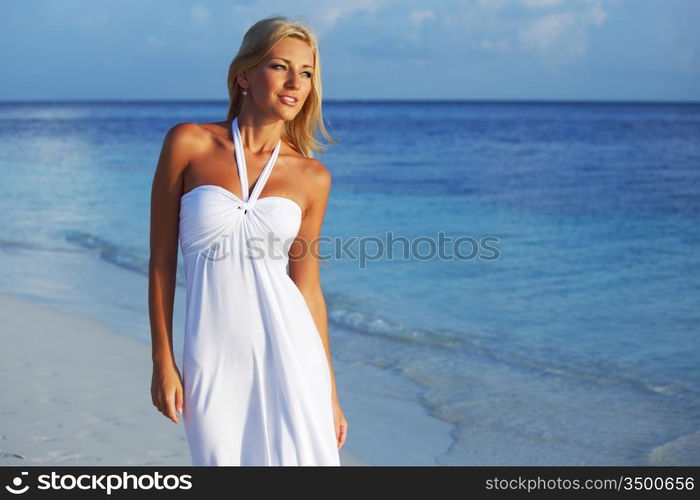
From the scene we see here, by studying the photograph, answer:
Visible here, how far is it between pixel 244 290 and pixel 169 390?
0.34 m

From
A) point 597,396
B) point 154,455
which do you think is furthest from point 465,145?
point 154,455

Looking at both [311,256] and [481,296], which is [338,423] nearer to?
[311,256]

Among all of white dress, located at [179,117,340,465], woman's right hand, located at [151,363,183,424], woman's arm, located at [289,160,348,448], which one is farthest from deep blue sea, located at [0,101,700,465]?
woman's right hand, located at [151,363,183,424]

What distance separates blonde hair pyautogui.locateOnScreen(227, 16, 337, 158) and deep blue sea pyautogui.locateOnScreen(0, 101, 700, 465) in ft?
9.00

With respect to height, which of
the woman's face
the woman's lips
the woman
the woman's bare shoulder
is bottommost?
the woman

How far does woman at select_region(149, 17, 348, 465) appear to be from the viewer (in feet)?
8.39

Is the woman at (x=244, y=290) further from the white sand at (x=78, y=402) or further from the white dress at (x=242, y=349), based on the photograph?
the white sand at (x=78, y=402)

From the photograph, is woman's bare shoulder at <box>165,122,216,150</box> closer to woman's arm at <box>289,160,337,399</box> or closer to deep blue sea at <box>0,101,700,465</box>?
woman's arm at <box>289,160,337,399</box>

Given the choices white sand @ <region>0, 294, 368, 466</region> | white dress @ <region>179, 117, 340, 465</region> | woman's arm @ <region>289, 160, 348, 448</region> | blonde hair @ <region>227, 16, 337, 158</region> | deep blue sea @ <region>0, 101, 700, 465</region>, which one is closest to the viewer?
white dress @ <region>179, 117, 340, 465</region>

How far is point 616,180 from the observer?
23094 millimetres

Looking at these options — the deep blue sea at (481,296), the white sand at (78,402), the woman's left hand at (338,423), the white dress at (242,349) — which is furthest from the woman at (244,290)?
the deep blue sea at (481,296)

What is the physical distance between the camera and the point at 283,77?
2.71 metres

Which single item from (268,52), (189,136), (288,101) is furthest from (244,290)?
(268,52)
